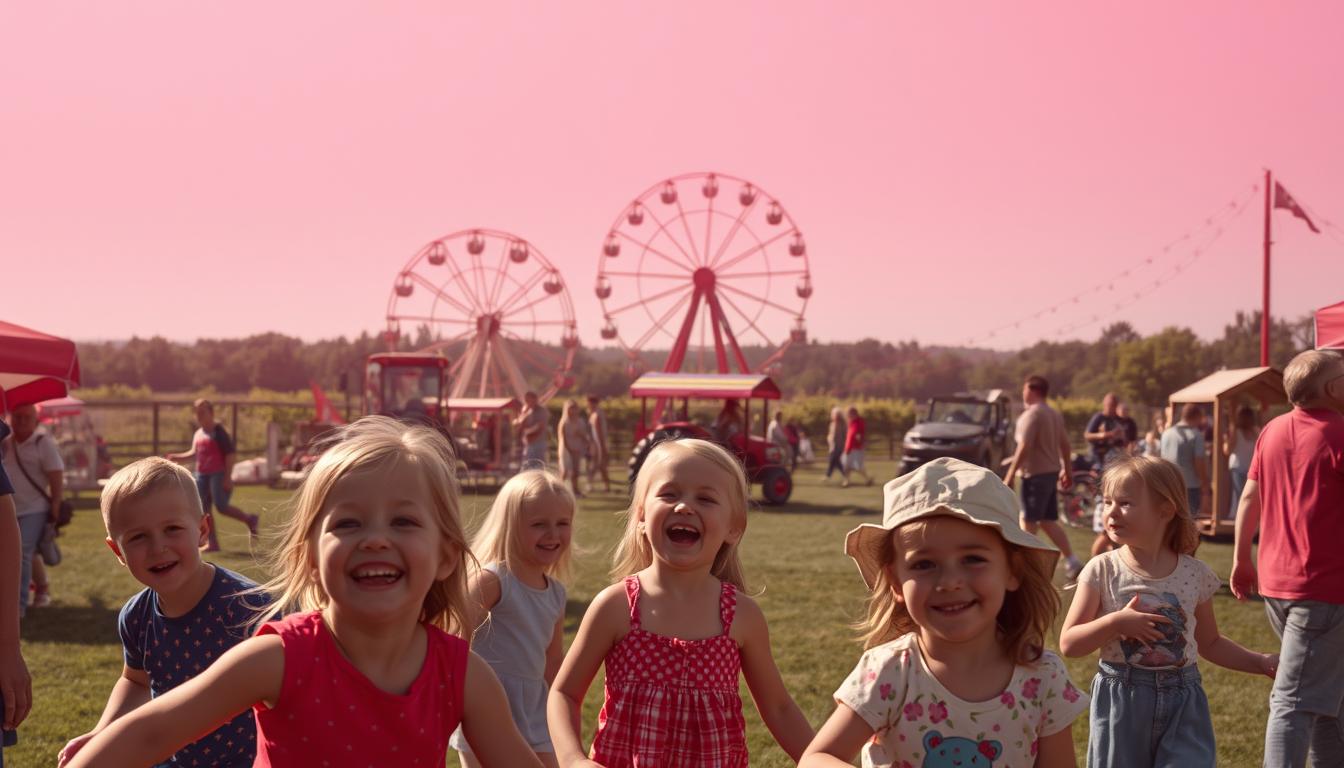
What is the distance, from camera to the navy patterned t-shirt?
2.80 m

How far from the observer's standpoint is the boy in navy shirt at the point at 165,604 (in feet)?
9.37

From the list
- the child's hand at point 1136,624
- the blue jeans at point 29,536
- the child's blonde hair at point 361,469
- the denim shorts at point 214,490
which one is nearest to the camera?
the child's blonde hair at point 361,469

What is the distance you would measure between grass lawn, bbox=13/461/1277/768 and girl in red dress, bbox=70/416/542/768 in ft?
1.73

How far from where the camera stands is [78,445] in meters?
21.8

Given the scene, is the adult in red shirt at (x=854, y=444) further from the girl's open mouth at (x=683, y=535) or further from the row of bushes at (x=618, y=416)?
the girl's open mouth at (x=683, y=535)

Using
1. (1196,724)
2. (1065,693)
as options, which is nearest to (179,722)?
(1065,693)

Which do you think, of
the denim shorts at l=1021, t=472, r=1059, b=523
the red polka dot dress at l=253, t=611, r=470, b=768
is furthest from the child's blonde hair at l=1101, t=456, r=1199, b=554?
the denim shorts at l=1021, t=472, r=1059, b=523

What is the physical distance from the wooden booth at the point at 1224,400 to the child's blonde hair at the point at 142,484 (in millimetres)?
10845

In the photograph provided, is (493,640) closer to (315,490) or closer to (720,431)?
(315,490)

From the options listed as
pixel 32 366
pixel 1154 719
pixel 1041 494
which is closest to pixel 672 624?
pixel 1154 719

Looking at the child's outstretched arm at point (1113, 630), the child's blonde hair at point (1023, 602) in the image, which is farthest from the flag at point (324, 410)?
the child's blonde hair at point (1023, 602)

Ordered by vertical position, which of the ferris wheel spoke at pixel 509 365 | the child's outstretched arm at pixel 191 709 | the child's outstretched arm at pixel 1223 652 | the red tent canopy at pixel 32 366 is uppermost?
the ferris wheel spoke at pixel 509 365

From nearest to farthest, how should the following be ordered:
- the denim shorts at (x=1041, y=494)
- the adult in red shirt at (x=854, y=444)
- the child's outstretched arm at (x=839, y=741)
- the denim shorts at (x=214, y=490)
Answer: the child's outstretched arm at (x=839, y=741) < the denim shorts at (x=1041, y=494) < the denim shorts at (x=214, y=490) < the adult in red shirt at (x=854, y=444)

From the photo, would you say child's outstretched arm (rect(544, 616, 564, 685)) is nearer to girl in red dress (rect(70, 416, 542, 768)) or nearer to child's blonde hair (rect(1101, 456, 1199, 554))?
girl in red dress (rect(70, 416, 542, 768))
